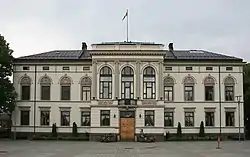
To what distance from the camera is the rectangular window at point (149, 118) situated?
52.9m

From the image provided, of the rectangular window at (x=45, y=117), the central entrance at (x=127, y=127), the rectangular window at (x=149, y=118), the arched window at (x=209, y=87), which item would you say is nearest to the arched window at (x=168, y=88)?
the rectangular window at (x=149, y=118)

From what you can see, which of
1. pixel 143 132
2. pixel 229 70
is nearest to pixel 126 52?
pixel 143 132

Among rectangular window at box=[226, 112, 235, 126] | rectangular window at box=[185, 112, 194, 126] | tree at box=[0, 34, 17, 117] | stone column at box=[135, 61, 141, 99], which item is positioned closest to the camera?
tree at box=[0, 34, 17, 117]

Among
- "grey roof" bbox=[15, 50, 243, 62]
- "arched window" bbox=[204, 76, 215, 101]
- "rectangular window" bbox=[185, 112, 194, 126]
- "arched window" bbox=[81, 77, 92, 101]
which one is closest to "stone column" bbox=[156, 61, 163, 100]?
"grey roof" bbox=[15, 50, 243, 62]

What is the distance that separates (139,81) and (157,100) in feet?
11.2

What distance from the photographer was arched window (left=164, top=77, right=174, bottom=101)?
182 ft

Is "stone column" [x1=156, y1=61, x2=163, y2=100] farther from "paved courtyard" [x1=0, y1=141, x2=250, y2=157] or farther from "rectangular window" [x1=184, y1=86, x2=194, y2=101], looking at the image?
"paved courtyard" [x1=0, y1=141, x2=250, y2=157]

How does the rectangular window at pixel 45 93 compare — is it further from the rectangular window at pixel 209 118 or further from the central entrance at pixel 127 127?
the rectangular window at pixel 209 118

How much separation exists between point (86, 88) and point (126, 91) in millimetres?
5957

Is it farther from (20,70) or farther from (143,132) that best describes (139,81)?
(20,70)

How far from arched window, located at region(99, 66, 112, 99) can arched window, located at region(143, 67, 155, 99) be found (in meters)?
4.58

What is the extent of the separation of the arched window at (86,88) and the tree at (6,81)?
901 cm

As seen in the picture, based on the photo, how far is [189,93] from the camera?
55688 millimetres

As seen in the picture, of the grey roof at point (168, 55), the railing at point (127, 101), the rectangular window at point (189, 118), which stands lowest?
the rectangular window at point (189, 118)
